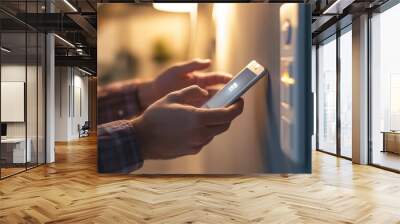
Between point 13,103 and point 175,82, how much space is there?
3.24 meters

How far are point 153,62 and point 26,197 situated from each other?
280 cm

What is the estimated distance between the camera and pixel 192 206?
4.40 meters

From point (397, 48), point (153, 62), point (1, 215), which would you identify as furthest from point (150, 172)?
point (397, 48)

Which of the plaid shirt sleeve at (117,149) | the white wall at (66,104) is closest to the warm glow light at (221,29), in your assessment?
the plaid shirt sleeve at (117,149)

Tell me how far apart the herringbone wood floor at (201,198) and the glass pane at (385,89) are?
0.91 metres

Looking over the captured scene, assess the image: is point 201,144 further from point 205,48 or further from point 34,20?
point 34,20

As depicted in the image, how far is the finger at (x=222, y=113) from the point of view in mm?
6234

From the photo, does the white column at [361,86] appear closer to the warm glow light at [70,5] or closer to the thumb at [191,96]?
the thumb at [191,96]

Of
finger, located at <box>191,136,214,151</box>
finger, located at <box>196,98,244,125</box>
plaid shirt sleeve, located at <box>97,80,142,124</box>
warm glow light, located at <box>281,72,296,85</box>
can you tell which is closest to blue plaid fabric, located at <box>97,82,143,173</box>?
plaid shirt sleeve, located at <box>97,80,142,124</box>

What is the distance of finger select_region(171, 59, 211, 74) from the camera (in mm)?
6312

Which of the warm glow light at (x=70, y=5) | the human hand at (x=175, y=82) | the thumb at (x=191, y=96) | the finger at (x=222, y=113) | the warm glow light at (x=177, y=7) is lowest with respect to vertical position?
the finger at (x=222, y=113)

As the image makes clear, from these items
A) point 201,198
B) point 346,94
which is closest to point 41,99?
point 201,198

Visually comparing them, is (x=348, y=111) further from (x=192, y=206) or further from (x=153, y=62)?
(x=192, y=206)

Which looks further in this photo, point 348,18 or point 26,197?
point 348,18
